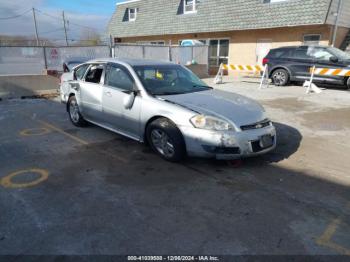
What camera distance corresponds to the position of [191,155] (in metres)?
4.46

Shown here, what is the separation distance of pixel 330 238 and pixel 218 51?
18860mm

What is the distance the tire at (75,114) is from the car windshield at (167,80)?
82.9 inches

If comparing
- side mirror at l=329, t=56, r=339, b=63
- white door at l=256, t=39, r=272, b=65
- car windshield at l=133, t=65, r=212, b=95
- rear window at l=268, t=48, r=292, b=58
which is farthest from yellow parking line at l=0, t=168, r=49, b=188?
white door at l=256, t=39, r=272, b=65

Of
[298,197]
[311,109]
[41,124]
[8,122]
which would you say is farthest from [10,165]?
[311,109]

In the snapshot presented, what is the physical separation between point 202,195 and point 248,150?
1.08 metres

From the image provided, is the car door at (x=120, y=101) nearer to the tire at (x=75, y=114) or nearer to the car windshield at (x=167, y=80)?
the car windshield at (x=167, y=80)

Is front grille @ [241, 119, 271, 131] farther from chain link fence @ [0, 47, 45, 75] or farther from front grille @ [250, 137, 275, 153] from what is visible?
chain link fence @ [0, 47, 45, 75]

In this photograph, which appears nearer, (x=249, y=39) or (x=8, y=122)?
(x=8, y=122)

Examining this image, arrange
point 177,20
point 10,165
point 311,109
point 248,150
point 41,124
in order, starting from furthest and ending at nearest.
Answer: point 177,20 → point 311,109 → point 41,124 → point 10,165 → point 248,150

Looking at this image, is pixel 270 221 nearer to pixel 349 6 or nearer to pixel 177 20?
pixel 349 6

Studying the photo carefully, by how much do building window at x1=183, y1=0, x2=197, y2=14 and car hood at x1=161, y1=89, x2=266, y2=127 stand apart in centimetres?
1765

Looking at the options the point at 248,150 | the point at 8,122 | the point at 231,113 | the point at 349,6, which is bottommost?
the point at 8,122

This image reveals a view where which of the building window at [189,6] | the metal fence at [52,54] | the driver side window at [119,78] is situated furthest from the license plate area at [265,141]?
the building window at [189,6]

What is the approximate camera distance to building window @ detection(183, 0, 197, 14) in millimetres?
20950
